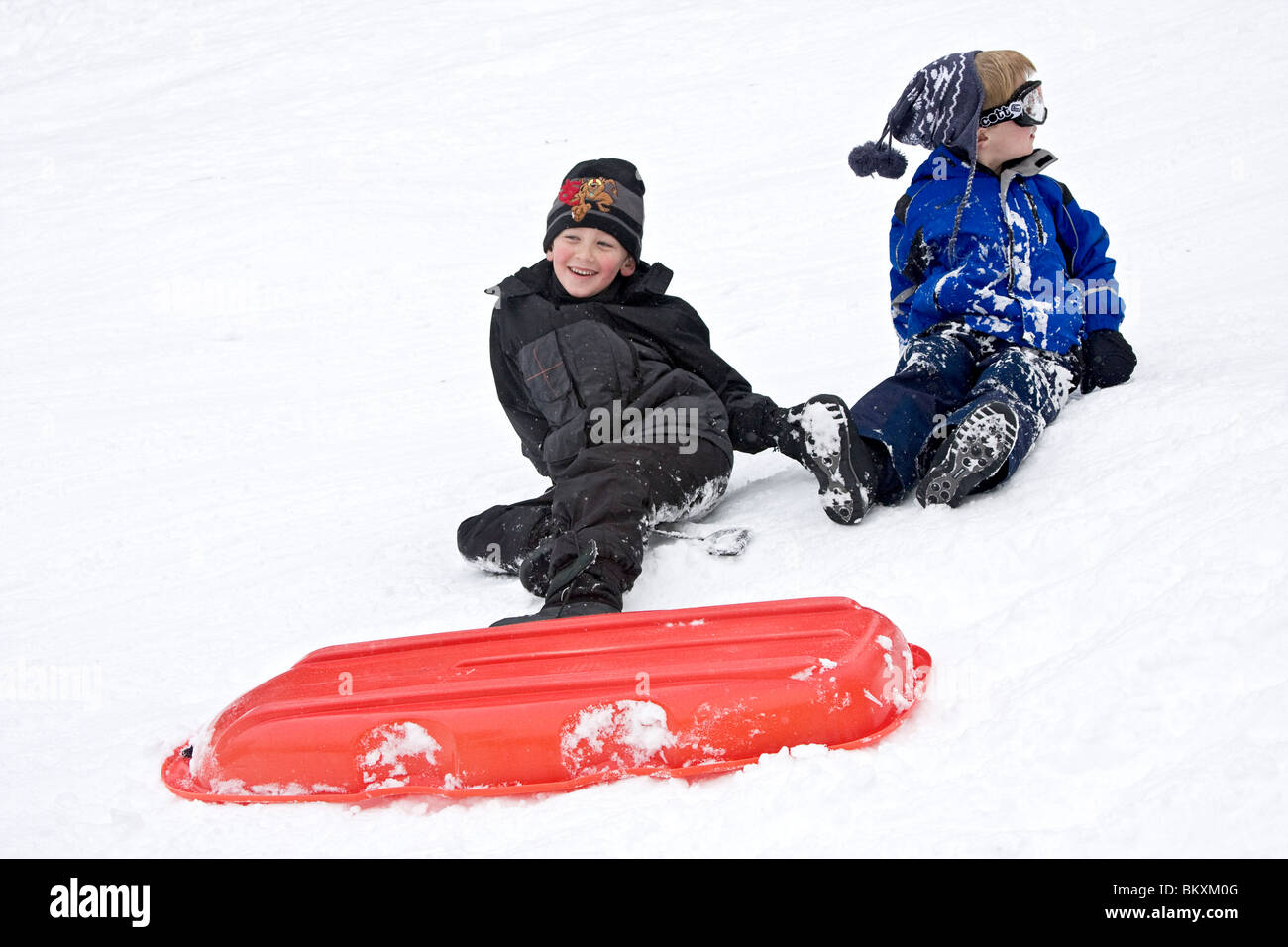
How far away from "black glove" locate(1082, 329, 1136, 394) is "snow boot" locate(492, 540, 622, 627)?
152 centimetres

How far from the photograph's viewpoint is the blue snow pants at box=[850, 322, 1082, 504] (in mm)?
2889

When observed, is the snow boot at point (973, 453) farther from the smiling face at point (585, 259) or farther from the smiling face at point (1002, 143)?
the smiling face at point (585, 259)

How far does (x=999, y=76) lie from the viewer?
3.15m

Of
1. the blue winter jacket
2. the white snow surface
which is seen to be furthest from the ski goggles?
the white snow surface

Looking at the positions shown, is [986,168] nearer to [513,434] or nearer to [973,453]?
[973,453]

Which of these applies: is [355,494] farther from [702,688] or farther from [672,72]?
[672,72]

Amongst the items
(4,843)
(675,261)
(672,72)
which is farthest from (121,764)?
(672,72)

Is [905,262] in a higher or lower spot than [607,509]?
higher

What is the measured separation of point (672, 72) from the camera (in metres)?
9.35

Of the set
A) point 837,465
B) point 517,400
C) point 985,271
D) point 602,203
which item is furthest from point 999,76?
point 517,400

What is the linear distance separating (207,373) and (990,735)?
4276 millimetres

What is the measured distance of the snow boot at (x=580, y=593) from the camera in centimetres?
240

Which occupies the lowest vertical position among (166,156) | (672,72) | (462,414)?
(462,414)

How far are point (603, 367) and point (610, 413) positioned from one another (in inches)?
5.0
